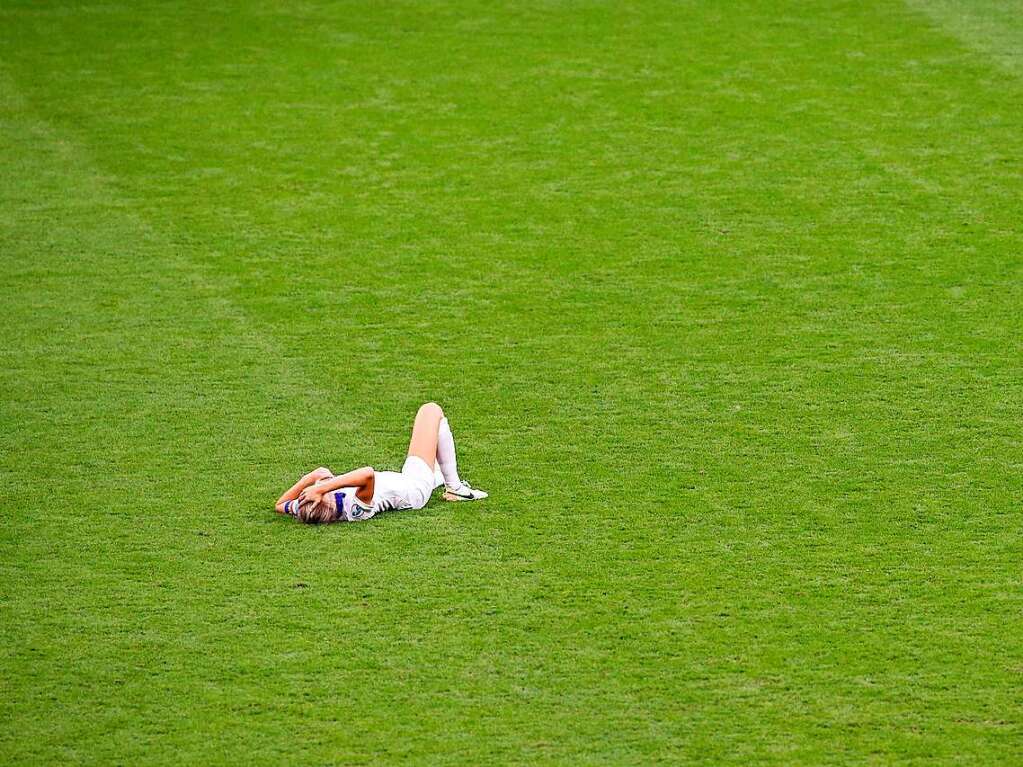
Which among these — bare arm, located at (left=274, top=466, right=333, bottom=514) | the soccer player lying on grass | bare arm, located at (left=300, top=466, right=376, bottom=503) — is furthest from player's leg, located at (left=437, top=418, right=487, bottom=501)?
bare arm, located at (left=274, top=466, right=333, bottom=514)

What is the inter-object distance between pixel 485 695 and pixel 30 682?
5.95 ft

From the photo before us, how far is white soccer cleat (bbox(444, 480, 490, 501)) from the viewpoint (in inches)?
290

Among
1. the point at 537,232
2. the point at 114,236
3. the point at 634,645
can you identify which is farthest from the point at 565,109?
the point at 634,645

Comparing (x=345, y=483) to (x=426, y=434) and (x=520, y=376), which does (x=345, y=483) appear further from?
(x=520, y=376)

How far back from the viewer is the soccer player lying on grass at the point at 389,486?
710 cm

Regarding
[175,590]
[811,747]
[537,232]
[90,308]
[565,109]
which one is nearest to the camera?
[811,747]

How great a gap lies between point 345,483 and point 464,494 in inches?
24.6

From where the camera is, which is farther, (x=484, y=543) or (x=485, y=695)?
(x=484, y=543)

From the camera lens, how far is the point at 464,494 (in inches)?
290

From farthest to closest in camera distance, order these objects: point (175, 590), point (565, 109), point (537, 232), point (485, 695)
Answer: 1. point (565, 109)
2. point (537, 232)
3. point (175, 590)
4. point (485, 695)

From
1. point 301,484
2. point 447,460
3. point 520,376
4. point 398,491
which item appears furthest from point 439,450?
point 520,376

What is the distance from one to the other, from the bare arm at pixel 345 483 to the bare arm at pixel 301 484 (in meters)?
0.08

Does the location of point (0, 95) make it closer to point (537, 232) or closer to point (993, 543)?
point (537, 232)

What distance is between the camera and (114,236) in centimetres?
1077
